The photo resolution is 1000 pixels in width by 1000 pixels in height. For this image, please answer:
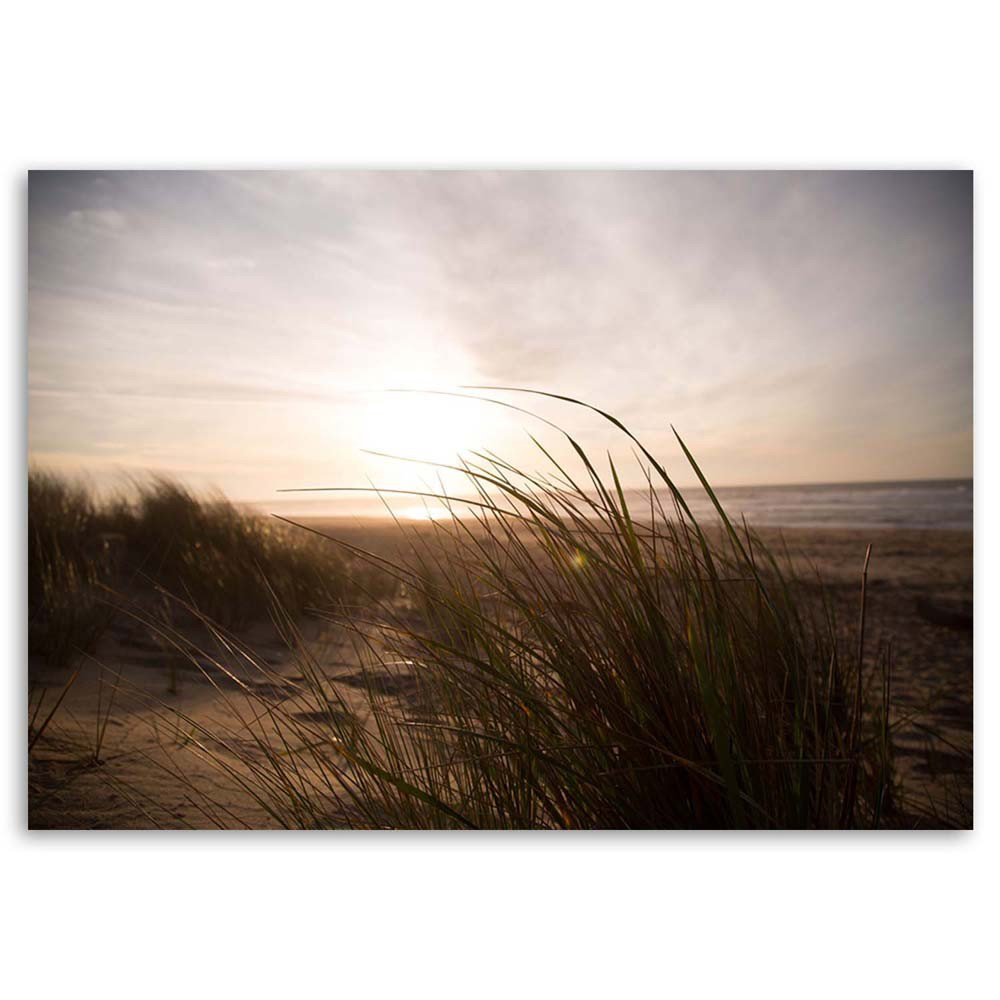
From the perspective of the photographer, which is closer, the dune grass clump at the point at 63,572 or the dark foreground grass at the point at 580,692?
the dark foreground grass at the point at 580,692

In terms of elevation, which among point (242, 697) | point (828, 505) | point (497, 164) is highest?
point (497, 164)

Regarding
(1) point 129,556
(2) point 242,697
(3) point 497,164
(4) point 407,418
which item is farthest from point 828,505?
(1) point 129,556

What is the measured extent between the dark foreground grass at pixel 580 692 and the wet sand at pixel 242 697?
5cm

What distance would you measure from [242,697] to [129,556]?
1.41 ft

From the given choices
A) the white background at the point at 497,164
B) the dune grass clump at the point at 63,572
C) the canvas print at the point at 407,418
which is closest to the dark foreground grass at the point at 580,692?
the canvas print at the point at 407,418

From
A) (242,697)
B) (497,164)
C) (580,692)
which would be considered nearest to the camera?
(580,692)

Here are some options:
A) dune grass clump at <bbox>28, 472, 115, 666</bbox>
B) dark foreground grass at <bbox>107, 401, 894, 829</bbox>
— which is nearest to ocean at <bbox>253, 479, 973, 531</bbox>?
dark foreground grass at <bbox>107, 401, 894, 829</bbox>

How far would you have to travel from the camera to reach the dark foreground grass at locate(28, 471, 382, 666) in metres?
2.36

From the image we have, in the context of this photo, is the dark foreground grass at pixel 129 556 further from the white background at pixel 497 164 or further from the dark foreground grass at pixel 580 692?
the dark foreground grass at pixel 580 692

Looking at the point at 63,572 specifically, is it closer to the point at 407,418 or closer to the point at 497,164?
the point at 407,418

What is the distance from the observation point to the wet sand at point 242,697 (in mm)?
2285

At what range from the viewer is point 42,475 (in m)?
2.38

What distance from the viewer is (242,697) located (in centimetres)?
231

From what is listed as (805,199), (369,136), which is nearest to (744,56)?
(805,199)
